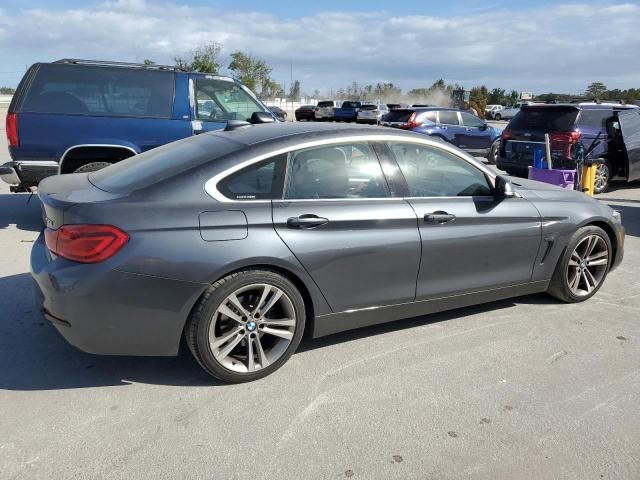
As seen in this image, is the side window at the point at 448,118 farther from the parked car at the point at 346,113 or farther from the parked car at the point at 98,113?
the parked car at the point at 346,113

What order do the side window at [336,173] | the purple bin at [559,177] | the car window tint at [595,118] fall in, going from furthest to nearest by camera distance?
1. the car window tint at [595,118]
2. the purple bin at [559,177]
3. the side window at [336,173]

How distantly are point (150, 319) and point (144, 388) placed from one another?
0.51 m

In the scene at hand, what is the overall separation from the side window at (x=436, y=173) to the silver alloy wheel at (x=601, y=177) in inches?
297

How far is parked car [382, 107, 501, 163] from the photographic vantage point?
1480cm

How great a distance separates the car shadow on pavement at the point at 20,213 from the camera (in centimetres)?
713

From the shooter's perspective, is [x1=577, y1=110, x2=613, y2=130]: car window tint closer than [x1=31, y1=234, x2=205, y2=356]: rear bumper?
No

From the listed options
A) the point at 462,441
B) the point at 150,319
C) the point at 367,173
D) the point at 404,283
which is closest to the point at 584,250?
the point at 404,283

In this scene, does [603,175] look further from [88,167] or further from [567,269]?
[88,167]

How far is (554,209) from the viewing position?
4.37m

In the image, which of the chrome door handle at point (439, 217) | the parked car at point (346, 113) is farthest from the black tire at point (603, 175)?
the parked car at point (346, 113)

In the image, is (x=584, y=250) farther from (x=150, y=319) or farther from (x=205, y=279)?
(x=150, y=319)

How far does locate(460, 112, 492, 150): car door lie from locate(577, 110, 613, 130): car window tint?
5025mm

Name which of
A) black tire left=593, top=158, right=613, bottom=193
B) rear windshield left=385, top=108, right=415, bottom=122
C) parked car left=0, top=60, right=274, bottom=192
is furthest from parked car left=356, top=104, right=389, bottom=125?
parked car left=0, top=60, right=274, bottom=192

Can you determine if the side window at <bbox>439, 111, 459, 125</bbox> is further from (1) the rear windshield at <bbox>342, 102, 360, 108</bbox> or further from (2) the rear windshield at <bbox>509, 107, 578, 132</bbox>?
(1) the rear windshield at <bbox>342, 102, 360, 108</bbox>
